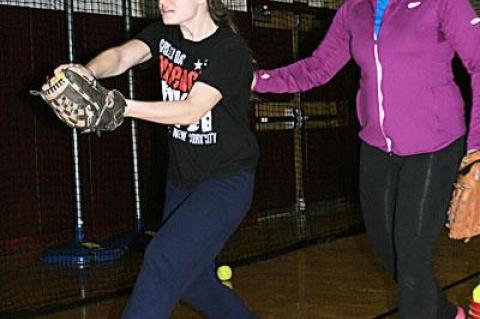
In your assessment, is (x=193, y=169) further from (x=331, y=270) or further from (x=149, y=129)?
(x=149, y=129)

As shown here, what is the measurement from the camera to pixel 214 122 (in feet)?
7.89

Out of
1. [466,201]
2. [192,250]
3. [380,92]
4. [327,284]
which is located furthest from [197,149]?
[327,284]

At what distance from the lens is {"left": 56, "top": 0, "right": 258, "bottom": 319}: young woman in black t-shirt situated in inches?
87.7

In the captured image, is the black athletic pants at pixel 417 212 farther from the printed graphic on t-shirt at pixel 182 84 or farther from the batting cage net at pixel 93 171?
the batting cage net at pixel 93 171

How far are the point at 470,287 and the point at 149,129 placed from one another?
3204 millimetres

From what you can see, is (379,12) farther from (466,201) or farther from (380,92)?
(466,201)

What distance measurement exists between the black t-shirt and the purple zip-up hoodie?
1.40 feet

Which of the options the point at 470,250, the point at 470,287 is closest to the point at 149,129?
the point at 470,250

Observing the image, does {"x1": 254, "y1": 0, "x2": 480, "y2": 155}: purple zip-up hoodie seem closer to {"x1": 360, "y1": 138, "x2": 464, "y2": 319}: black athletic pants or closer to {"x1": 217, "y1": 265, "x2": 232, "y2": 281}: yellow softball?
{"x1": 360, "y1": 138, "x2": 464, "y2": 319}: black athletic pants

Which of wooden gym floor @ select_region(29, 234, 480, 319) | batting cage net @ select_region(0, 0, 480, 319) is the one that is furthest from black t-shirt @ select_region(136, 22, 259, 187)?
batting cage net @ select_region(0, 0, 480, 319)

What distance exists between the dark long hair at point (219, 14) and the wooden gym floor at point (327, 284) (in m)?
1.85

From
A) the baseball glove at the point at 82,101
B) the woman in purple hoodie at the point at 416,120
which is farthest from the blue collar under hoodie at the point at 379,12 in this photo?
the baseball glove at the point at 82,101

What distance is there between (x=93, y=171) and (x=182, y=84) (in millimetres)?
4000

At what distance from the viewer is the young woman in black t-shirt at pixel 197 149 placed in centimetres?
223
